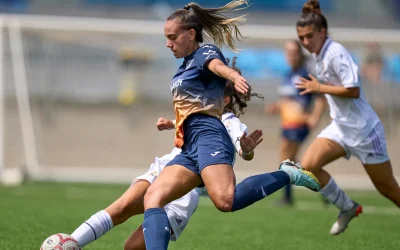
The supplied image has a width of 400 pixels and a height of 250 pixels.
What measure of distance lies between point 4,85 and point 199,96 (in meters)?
10.1

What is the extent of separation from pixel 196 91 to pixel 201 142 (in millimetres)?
368

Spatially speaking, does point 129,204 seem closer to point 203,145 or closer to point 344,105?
point 203,145

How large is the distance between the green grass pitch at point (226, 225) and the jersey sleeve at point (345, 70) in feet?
4.95

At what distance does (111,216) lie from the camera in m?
5.35

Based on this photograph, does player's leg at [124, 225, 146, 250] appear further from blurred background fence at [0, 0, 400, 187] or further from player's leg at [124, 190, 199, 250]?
blurred background fence at [0, 0, 400, 187]

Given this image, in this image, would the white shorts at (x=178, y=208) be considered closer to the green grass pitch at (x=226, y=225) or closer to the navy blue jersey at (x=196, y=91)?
the navy blue jersey at (x=196, y=91)

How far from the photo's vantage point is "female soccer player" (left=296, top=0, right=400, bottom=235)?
6.98 meters

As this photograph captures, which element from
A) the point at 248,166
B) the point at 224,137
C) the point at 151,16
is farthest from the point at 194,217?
the point at 151,16

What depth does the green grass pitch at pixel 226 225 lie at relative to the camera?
6711 millimetres

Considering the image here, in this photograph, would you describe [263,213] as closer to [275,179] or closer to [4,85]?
[275,179]

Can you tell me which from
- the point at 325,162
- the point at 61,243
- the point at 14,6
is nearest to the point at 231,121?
the point at 61,243

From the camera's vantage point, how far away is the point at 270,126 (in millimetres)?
15031

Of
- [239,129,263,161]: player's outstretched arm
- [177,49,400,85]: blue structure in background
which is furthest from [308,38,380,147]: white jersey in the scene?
[177,49,400,85]: blue structure in background

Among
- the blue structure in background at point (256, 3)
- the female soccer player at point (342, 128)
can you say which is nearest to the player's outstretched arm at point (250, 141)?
the female soccer player at point (342, 128)
